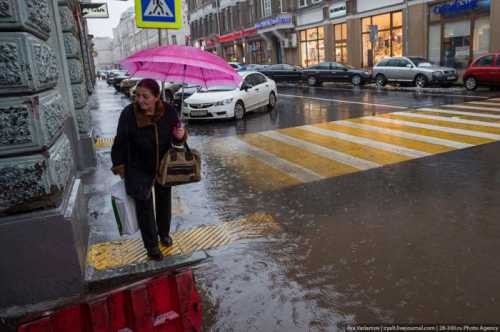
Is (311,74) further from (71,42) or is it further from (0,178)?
(0,178)

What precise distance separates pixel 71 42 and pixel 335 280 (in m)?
6.65

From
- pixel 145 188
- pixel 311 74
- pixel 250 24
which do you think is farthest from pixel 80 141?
pixel 250 24

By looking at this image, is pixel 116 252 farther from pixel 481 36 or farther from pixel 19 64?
pixel 481 36

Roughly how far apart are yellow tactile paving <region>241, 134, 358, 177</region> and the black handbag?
3.45m

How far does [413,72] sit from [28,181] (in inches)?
831

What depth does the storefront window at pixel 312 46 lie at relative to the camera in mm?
36625

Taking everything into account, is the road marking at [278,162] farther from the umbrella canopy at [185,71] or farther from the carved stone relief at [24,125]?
the carved stone relief at [24,125]

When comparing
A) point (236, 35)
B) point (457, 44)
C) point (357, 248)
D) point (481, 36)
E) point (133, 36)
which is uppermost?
point (133, 36)

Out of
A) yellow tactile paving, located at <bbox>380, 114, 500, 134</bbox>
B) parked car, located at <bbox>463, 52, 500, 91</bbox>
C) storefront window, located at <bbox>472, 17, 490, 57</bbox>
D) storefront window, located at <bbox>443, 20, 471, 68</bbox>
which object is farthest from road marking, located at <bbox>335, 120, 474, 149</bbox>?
storefront window, located at <bbox>443, 20, 471, 68</bbox>

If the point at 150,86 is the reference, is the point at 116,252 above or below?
below

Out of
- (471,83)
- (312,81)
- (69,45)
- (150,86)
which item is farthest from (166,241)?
(312,81)

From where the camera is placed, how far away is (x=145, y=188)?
13.5 feet

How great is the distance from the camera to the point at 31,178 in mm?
3600

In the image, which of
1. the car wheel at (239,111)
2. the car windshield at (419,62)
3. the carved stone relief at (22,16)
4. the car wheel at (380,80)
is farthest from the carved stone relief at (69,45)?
the car wheel at (380,80)
